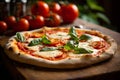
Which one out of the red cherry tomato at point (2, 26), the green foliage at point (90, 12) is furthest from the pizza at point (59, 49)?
the green foliage at point (90, 12)

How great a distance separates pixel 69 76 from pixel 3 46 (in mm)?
554

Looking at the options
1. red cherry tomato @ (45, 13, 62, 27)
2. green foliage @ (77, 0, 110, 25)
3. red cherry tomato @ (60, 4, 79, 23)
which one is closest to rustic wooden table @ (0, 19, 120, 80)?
red cherry tomato @ (45, 13, 62, 27)

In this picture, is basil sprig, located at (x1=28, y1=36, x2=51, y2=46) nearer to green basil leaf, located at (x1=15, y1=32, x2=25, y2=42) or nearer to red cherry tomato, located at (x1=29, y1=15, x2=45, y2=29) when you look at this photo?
green basil leaf, located at (x1=15, y1=32, x2=25, y2=42)

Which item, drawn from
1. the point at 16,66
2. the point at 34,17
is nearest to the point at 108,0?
the point at 34,17

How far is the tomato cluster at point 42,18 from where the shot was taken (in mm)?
1937

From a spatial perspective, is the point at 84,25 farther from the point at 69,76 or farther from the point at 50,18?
the point at 69,76

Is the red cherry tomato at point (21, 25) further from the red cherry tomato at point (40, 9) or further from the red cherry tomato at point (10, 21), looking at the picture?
the red cherry tomato at point (40, 9)

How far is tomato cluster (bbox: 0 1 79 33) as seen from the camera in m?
1.94

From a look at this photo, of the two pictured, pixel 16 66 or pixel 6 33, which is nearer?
pixel 16 66

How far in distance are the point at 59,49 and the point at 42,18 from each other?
1.82 feet

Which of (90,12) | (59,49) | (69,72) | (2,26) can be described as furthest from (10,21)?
(90,12)

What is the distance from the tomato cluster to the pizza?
13cm

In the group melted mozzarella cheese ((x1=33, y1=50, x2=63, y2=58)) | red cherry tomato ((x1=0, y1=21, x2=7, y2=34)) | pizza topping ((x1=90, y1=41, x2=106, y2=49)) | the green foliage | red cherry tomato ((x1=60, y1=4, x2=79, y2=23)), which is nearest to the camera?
melted mozzarella cheese ((x1=33, y1=50, x2=63, y2=58))

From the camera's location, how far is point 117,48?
5.40 feet
